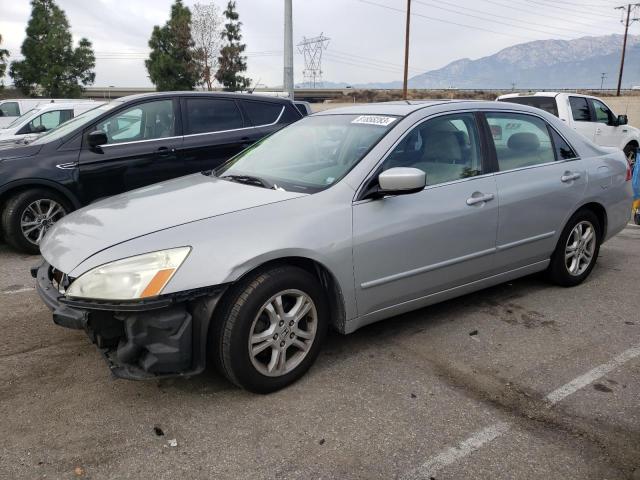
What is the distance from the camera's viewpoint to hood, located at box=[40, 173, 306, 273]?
285cm

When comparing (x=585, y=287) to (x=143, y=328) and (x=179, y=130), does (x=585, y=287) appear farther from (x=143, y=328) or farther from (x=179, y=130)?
(x=179, y=130)

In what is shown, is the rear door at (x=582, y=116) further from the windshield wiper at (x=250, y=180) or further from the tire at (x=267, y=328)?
the tire at (x=267, y=328)

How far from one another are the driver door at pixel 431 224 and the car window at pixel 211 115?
3.68 metres

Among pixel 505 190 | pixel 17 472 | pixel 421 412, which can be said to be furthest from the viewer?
pixel 505 190

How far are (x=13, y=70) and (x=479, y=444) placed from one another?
38504mm

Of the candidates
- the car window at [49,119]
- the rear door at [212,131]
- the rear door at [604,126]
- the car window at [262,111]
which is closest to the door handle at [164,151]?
the rear door at [212,131]

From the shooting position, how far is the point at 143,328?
8.59 feet

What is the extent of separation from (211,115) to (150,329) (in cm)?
462

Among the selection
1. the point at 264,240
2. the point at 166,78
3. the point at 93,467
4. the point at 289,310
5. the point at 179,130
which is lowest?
the point at 93,467

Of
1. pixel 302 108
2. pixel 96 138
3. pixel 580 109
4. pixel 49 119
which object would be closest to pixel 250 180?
pixel 96 138

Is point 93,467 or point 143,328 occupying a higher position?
point 143,328

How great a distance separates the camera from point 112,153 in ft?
19.8

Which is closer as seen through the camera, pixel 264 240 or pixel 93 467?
pixel 93 467

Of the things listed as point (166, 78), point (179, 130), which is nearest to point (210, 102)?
point (179, 130)
